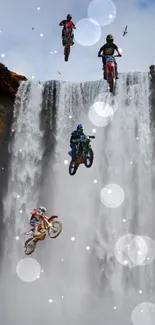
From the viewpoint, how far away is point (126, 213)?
28406mm

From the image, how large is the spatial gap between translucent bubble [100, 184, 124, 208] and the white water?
14.4ft

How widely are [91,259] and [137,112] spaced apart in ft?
33.5

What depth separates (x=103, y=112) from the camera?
30344 mm

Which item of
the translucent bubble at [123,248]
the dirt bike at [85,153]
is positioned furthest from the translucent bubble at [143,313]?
the dirt bike at [85,153]

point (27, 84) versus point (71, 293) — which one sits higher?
point (27, 84)

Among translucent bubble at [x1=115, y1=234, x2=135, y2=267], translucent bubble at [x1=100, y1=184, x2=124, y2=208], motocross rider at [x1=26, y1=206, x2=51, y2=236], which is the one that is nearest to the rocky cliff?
translucent bubble at [x1=100, y1=184, x2=124, y2=208]

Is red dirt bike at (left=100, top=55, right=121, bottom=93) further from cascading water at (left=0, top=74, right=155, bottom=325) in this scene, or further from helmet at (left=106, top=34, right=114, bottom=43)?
cascading water at (left=0, top=74, right=155, bottom=325)

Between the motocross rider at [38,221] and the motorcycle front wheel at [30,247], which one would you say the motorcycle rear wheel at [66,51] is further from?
the motorcycle front wheel at [30,247]

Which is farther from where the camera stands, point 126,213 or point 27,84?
point 27,84

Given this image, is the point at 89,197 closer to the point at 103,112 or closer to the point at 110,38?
the point at 103,112

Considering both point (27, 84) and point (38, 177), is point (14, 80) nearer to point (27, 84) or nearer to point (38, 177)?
point (27, 84)

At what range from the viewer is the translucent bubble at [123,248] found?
2797 cm

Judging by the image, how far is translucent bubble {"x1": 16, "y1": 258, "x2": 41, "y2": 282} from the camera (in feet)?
89.0

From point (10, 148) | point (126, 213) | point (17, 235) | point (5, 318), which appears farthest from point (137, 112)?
point (5, 318)
